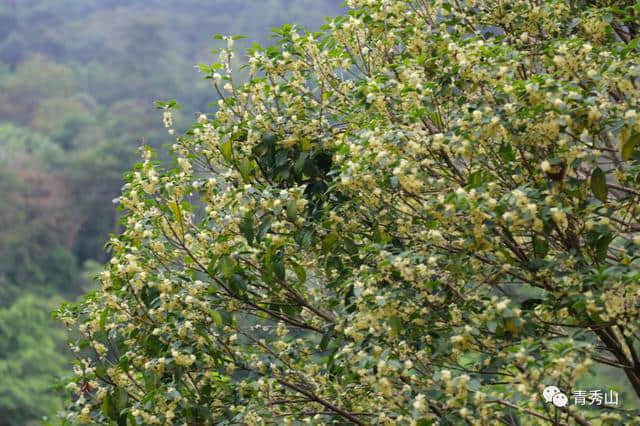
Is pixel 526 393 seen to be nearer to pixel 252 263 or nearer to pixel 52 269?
pixel 252 263

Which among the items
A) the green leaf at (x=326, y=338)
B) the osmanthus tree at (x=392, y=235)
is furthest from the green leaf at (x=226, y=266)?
the green leaf at (x=326, y=338)

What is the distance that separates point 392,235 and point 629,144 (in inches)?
41.0

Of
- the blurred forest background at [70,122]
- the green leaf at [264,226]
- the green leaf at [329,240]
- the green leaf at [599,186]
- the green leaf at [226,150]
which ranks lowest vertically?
the green leaf at [599,186]

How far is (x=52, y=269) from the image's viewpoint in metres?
26.7

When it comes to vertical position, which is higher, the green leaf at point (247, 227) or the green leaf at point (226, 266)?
the green leaf at point (247, 227)

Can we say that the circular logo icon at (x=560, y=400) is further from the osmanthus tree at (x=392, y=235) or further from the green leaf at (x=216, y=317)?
the green leaf at (x=216, y=317)

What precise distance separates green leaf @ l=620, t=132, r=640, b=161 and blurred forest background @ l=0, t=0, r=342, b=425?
52.1 ft

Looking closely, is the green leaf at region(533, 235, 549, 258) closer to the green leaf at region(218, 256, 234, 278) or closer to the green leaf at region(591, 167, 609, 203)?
the green leaf at region(591, 167, 609, 203)

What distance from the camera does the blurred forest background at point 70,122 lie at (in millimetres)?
21922

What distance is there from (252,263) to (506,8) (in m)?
1.75

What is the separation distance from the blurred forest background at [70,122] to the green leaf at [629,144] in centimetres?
1587

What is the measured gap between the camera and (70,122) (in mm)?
36500

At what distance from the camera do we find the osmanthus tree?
121 inches

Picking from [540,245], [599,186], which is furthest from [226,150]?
[599,186]
